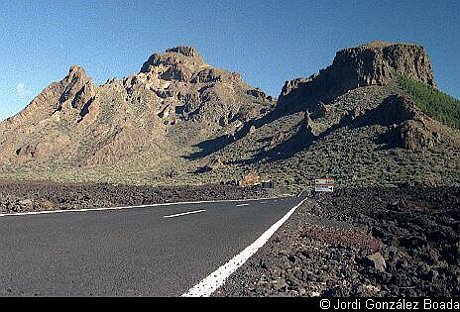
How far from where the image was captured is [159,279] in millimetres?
5336

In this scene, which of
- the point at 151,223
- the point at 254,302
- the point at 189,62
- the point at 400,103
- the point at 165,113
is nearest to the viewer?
the point at 254,302

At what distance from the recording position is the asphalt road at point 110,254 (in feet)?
16.1

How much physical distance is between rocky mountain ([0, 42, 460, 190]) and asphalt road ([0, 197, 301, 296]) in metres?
46.9

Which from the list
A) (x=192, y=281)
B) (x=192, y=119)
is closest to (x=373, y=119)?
(x=192, y=119)

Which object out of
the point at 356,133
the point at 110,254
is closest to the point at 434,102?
the point at 356,133

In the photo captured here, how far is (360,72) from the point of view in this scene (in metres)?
95.1

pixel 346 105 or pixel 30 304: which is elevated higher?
pixel 346 105

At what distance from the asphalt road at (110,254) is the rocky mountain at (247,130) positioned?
46.9m

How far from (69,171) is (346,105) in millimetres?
53688

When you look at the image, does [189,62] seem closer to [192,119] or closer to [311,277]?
[192,119]

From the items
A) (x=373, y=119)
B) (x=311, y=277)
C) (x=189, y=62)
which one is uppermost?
(x=189, y=62)

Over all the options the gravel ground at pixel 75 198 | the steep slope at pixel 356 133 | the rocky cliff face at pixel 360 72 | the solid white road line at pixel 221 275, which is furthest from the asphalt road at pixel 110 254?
the rocky cliff face at pixel 360 72

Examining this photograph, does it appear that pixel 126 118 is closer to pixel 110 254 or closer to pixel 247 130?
pixel 247 130

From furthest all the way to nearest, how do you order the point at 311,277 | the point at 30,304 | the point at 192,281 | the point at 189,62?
the point at 189,62 < the point at 311,277 < the point at 192,281 < the point at 30,304
